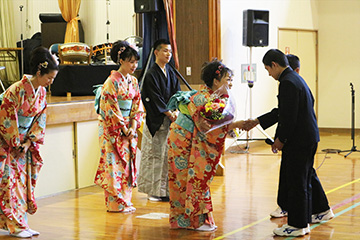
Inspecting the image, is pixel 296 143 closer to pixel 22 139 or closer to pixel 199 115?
pixel 199 115

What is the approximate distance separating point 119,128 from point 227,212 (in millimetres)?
1176

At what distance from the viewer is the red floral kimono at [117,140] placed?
473 centimetres

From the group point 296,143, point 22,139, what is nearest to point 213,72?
point 296,143

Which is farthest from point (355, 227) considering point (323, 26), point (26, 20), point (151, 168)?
point (26, 20)

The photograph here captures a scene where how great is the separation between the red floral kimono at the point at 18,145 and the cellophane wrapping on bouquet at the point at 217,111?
1201 millimetres

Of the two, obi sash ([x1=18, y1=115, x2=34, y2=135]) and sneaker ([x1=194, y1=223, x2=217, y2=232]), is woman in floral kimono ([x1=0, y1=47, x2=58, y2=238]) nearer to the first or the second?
obi sash ([x1=18, y1=115, x2=34, y2=135])

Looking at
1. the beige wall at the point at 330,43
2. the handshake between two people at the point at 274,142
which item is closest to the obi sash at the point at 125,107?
the handshake between two people at the point at 274,142

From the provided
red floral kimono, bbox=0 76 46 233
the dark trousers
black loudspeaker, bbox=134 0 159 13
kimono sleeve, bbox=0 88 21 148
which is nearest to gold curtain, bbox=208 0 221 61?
black loudspeaker, bbox=134 0 159 13

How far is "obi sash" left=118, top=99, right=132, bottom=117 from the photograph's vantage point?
4793 mm

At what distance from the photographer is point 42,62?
393cm

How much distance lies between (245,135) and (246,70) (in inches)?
41.5

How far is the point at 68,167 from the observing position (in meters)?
5.82

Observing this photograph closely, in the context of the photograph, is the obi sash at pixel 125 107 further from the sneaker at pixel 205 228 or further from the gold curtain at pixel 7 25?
the gold curtain at pixel 7 25

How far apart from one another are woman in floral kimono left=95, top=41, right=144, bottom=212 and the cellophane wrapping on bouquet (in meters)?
1.06
